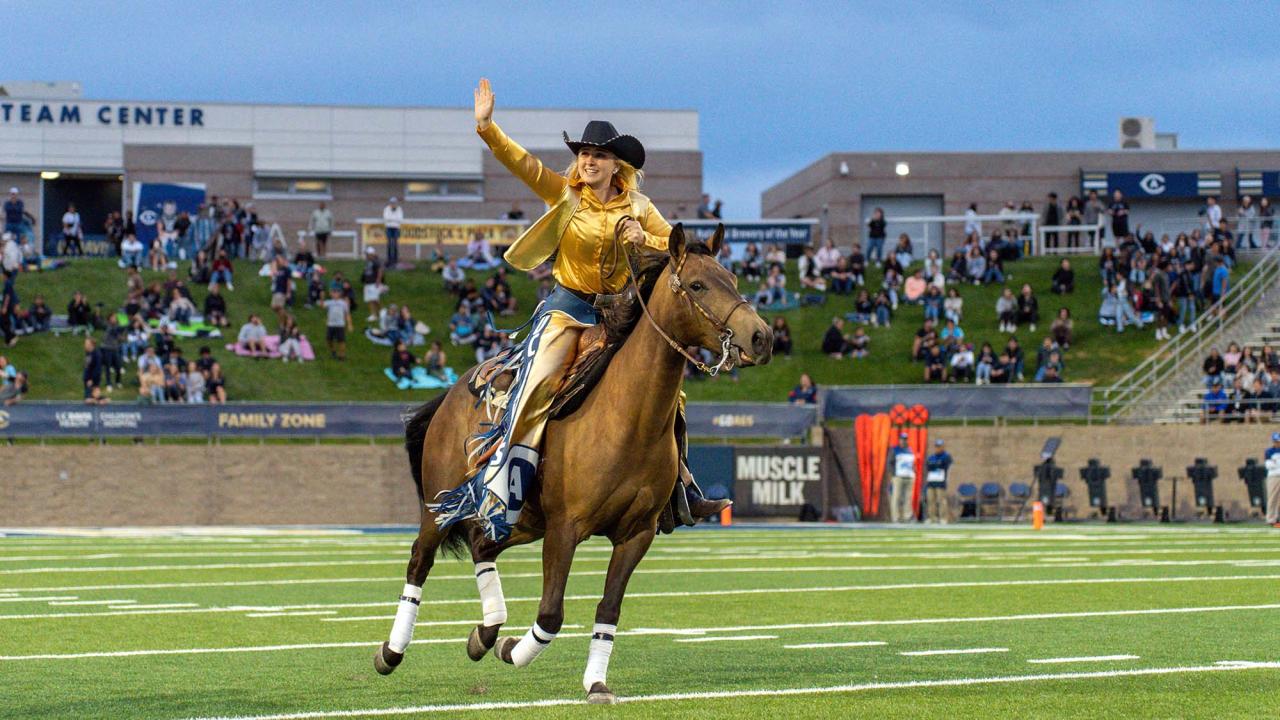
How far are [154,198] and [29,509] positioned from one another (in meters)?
25.0

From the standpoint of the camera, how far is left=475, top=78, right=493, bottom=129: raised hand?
949 cm

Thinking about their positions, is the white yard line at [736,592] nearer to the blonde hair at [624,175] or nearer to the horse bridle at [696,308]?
the blonde hair at [624,175]

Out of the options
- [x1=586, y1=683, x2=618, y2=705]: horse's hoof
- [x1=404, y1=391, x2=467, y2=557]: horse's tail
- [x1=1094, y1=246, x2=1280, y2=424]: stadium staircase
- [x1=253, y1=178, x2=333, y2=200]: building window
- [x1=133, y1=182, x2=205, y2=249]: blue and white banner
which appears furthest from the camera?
[x1=253, y1=178, x2=333, y2=200]: building window

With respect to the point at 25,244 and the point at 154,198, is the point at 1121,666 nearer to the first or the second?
the point at 25,244

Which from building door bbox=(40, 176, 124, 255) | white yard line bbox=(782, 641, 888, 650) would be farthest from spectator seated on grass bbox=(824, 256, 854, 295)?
white yard line bbox=(782, 641, 888, 650)

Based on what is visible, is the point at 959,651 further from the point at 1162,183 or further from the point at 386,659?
the point at 1162,183

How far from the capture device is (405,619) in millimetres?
9648

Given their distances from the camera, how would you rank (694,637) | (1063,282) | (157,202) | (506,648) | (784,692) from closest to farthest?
1. (784,692)
2. (506,648)
3. (694,637)
4. (1063,282)
5. (157,202)

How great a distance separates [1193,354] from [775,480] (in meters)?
12.4

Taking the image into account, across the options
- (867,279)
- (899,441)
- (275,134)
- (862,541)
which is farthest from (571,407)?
(275,134)

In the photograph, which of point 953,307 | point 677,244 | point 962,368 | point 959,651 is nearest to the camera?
point 677,244

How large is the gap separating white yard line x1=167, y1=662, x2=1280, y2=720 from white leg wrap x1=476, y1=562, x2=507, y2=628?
1144mm

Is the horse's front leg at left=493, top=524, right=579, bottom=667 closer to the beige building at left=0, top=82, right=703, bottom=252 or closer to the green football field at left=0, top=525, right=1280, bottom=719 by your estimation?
the green football field at left=0, top=525, right=1280, bottom=719

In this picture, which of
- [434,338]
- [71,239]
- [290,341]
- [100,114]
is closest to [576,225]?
[290,341]
